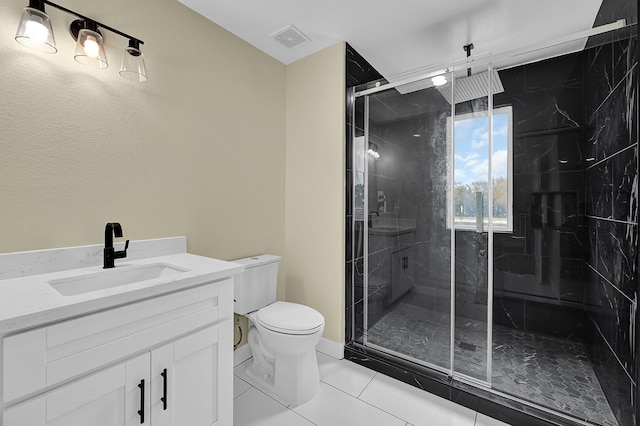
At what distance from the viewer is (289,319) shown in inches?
68.2

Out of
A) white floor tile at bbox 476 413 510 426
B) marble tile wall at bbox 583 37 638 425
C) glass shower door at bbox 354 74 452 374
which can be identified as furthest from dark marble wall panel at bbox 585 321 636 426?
glass shower door at bbox 354 74 452 374

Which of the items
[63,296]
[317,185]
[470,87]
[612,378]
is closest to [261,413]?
[63,296]

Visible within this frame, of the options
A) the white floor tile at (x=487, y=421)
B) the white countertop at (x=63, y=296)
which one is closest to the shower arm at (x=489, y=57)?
the white countertop at (x=63, y=296)

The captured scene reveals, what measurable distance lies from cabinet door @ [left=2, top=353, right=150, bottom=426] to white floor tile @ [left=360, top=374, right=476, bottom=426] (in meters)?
1.26

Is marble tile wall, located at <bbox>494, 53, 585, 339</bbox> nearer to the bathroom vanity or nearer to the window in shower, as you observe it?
the window in shower

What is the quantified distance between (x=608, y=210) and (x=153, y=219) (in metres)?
2.66

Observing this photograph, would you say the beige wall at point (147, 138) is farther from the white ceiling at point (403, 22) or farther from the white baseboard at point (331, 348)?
the white baseboard at point (331, 348)

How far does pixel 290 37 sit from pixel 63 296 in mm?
2085

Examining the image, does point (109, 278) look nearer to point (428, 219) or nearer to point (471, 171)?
point (428, 219)

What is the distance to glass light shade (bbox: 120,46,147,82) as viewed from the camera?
1466 millimetres

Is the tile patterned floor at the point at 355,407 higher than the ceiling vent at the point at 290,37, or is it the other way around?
the ceiling vent at the point at 290,37

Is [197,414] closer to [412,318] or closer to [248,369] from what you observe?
[248,369]

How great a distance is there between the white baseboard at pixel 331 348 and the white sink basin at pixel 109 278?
4.47ft

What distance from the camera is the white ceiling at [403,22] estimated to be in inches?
70.7
